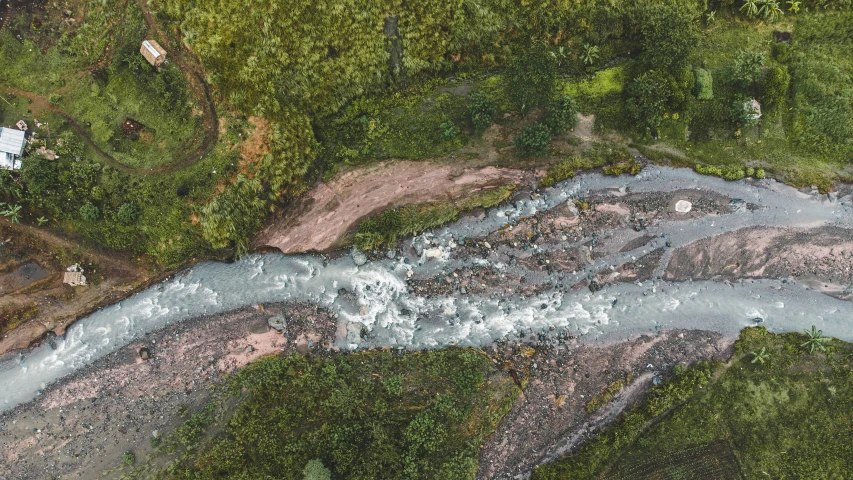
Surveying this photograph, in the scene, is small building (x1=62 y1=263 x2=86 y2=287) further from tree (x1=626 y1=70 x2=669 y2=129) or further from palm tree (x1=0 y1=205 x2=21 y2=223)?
tree (x1=626 y1=70 x2=669 y2=129)

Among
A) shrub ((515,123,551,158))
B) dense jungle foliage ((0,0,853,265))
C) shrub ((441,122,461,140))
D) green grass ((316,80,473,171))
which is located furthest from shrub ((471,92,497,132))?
shrub ((515,123,551,158))

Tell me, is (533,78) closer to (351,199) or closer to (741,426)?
Result: (351,199)

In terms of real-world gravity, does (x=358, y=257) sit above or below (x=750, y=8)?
below

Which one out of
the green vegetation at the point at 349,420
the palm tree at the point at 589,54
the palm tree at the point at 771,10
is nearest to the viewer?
the green vegetation at the point at 349,420

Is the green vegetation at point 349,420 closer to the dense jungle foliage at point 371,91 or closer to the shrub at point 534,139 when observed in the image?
the dense jungle foliage at point 371,91

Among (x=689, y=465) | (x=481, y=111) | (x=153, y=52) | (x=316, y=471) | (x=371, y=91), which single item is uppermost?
(x=153, y=52)

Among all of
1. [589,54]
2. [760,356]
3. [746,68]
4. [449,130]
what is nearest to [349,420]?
[449,130]

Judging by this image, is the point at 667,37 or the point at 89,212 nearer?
the point at 89,212

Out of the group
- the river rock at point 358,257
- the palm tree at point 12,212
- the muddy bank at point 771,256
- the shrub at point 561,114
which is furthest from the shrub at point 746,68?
the palm tree at point 12,212
